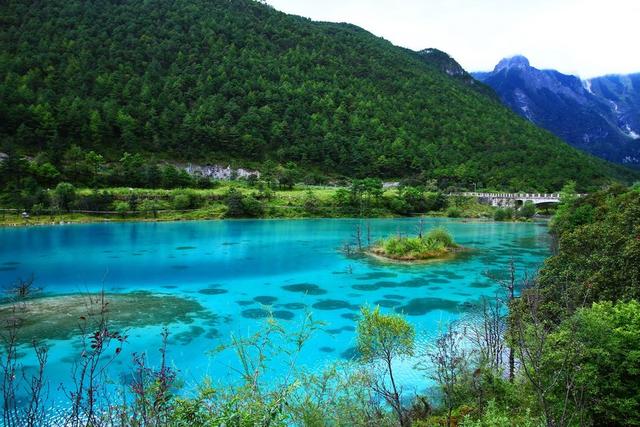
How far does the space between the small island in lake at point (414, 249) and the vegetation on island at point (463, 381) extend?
25.6 m

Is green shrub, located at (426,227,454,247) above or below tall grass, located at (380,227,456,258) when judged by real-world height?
above

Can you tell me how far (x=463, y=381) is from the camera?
47.3ft

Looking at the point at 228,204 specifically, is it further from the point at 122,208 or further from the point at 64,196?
the point at 64,196

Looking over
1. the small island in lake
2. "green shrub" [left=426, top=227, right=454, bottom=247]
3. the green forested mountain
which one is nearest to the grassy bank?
the green forested mountain

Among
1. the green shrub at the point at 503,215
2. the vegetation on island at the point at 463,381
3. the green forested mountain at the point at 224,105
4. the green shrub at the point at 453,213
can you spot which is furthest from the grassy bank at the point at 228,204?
the vegetation on island at the point at 463,381

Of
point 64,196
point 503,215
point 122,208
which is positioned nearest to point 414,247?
point 122,208

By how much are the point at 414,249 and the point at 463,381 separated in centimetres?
→ 3407

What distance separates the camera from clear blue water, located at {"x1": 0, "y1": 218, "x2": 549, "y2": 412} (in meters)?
22.0

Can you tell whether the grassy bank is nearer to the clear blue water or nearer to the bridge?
the bridge

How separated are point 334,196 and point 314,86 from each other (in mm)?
94941

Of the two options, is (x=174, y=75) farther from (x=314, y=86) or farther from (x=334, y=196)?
(x=334, y=196)

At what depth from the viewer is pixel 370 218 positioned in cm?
9394

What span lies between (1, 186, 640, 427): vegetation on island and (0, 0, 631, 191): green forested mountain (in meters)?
97.5

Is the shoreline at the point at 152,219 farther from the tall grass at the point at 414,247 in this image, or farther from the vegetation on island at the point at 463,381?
the vegetation on island at the point at 463,381
